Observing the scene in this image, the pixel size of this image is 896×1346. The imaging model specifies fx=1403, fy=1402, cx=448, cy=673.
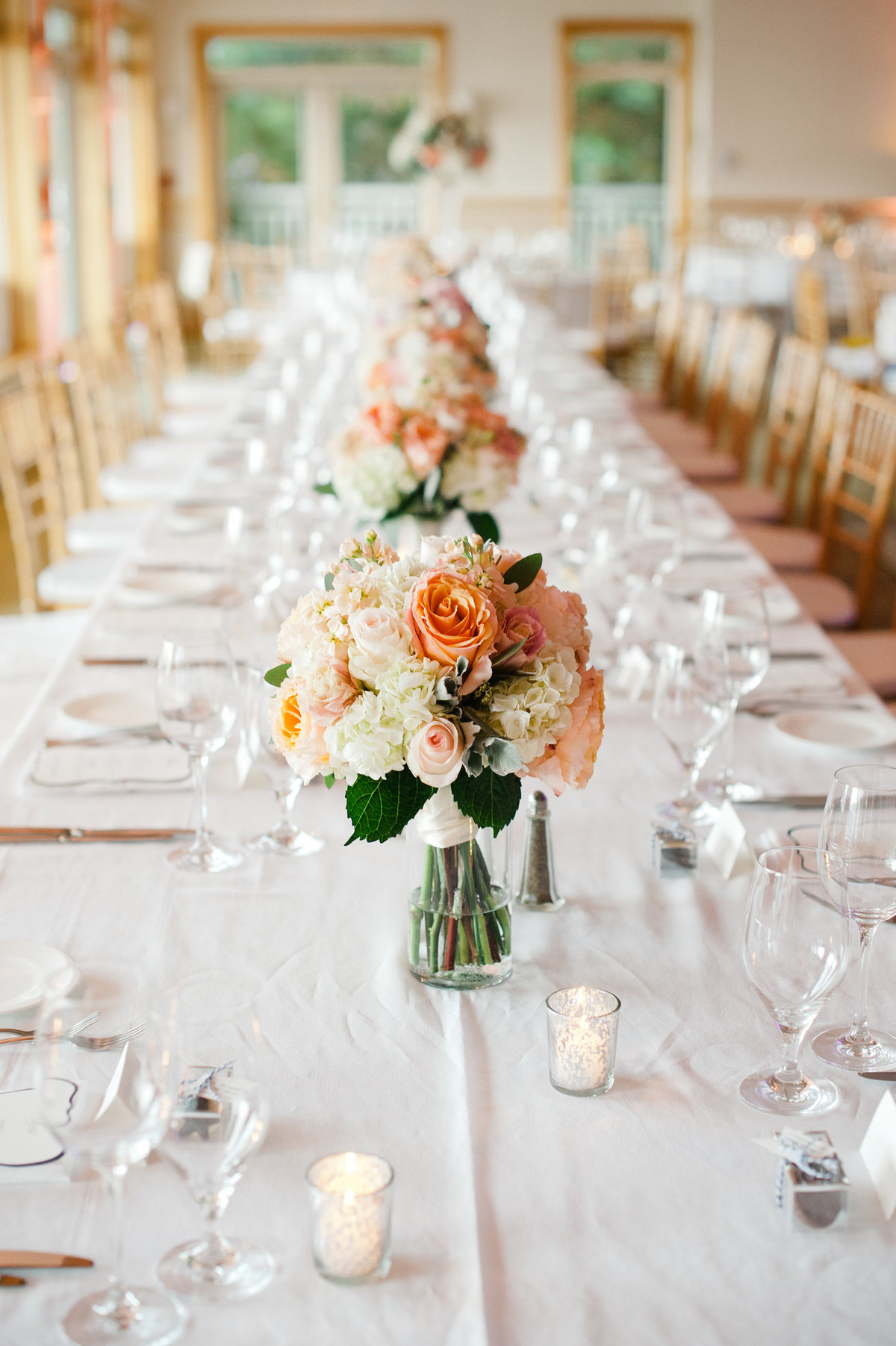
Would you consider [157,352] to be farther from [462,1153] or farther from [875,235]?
[875,235]

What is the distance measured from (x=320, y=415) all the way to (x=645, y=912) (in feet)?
9.57

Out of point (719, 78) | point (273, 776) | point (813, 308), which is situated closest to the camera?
point (273, 776)

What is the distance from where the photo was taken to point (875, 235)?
1083 centimetres

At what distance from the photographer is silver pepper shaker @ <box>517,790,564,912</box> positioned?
142 cm

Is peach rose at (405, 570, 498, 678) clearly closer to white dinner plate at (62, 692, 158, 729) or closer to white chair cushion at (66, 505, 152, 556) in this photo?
white dinner plate at (62, 692, 158, 729)

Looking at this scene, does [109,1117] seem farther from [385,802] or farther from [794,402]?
[794,402]

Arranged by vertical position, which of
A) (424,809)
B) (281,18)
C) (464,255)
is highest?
(281,18)

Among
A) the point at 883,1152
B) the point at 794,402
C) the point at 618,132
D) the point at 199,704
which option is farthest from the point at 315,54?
the point at 883,1152

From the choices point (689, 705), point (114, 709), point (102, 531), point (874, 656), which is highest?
point (689, 705)

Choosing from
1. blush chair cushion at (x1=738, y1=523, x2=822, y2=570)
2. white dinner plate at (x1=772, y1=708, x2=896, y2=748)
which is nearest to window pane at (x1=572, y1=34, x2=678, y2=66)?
blush chair cushion at (x1=738, y1=523, x2=822, y2=570)

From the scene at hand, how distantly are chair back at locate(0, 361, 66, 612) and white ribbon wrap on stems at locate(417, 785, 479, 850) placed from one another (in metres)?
2.51

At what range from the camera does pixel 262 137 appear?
13320mm

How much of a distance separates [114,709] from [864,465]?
2369mm

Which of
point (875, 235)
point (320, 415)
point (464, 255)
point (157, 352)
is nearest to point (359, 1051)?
point (320, 415)
